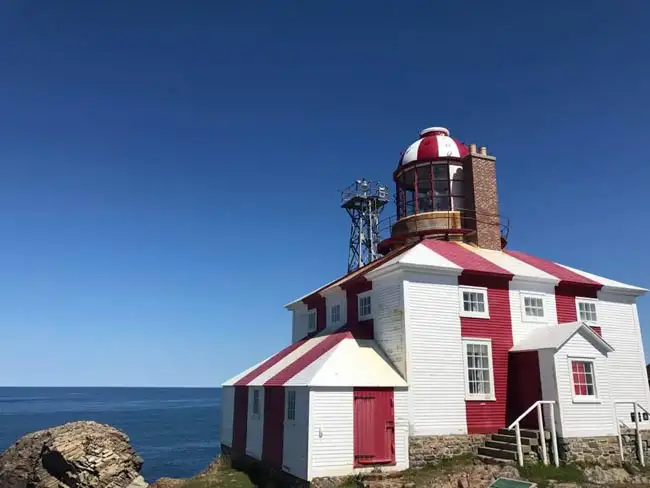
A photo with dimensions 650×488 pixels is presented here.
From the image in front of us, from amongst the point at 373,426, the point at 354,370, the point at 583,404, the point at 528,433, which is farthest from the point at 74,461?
the point at 583,404

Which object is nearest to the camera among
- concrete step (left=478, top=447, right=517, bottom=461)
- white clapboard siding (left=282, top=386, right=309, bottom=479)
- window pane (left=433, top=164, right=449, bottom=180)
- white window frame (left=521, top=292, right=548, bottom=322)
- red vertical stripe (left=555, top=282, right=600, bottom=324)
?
white clapboard siding (left=282, top=386, right=309, bottom=479)

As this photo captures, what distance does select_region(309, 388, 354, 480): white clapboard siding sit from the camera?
17.0m

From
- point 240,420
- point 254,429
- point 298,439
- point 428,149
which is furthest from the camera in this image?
point 428,149

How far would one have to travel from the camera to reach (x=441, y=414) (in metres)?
19.0

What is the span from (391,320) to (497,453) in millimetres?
5921

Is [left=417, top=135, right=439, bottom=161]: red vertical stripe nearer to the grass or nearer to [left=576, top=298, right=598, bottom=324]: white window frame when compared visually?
[left=576, top=298, right=598, bottom=324]: white window frame

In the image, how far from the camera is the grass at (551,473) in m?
16.7

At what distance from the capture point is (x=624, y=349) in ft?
76.3

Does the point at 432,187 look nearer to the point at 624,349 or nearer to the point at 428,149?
the point at 428,149

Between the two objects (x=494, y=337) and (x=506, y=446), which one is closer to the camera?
(x=506, y=446)

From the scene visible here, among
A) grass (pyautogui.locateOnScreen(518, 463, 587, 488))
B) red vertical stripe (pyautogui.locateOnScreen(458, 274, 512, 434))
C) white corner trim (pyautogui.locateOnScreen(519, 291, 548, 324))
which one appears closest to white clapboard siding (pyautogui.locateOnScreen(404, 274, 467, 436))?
red vertical stripe (pyautogui.locateOnScreen(458, 274, 512, 434))

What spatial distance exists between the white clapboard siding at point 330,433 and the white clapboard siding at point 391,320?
2841 millimetres

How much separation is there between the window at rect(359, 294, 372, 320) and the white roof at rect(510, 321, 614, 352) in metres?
5.92

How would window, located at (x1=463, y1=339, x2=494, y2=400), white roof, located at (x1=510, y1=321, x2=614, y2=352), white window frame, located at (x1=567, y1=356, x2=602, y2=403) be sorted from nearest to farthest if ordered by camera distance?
white window frame, located at (x1=567, y1=356, x2=602, y2=403)
white roof, located at (x1=510, y1=321, x2=614, y2=352)
window, located at (x1=463, y1=339, x2=494, y2=400)
